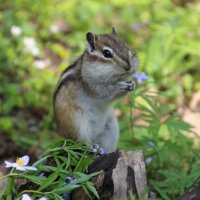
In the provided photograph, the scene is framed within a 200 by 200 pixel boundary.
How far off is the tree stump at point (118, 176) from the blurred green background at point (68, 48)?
2159 millimetres

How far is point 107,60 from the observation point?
4.48 m

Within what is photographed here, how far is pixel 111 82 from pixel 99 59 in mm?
223

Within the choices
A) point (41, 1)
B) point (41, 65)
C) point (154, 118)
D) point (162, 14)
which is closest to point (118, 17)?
point (162, 14)

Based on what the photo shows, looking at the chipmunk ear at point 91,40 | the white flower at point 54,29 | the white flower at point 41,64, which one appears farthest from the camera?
the white flower at point 54,29

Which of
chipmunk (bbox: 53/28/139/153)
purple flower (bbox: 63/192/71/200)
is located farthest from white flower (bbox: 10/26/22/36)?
purple flower (bbox: 63/192/71/200)

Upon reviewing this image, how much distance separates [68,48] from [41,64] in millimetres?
858

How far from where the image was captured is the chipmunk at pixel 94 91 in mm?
4531

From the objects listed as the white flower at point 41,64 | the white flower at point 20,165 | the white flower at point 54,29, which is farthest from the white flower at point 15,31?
the white flower at point 20,165

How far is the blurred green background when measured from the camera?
6754 millimetres

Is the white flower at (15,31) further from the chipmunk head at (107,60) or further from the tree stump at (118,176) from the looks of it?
the tree stump at (118,176)

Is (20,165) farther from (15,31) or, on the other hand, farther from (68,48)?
A: (68,48)

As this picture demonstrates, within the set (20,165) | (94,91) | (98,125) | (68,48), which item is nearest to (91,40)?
(94,91)

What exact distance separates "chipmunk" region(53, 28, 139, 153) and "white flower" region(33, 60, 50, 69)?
94.0 inches

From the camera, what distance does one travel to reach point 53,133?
6477mm
